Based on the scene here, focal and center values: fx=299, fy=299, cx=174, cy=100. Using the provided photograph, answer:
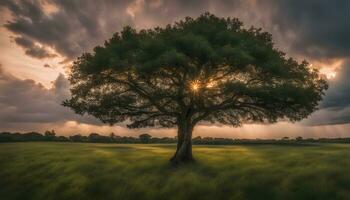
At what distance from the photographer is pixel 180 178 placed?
25703mm

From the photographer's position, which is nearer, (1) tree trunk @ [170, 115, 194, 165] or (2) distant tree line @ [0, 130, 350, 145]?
(1) tree trunk @ [170, 115, 194, 165]

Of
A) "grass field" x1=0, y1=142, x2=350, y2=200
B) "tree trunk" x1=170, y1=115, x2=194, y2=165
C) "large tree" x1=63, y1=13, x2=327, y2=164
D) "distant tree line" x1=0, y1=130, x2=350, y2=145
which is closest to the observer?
"grass field" x1=0, y1=142, x2=350, y2=200

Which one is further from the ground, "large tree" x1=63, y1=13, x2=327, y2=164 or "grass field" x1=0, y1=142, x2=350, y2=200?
"large tree" x1=63, y1=13, x2=327, y2=164

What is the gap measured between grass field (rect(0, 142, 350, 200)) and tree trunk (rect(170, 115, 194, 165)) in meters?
1.17

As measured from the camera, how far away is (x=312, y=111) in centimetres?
3034

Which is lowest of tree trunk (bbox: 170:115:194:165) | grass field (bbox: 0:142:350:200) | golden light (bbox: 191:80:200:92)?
grass field (bbox: 0:142:350:200)

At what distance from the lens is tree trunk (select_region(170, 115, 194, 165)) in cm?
3061

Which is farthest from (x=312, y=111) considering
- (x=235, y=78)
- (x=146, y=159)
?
(x=146, y=159)

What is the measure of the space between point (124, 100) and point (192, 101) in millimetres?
6905

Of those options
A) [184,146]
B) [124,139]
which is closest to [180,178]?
[184,146]

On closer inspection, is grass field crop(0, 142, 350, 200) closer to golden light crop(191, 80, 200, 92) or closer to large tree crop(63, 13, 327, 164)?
large tree crop(63, 13, 327, 164)

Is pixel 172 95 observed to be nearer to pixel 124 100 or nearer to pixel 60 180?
pixel 124 100

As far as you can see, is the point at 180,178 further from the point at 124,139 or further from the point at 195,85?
the point at 124,139

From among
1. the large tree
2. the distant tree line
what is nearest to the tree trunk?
the large tree
